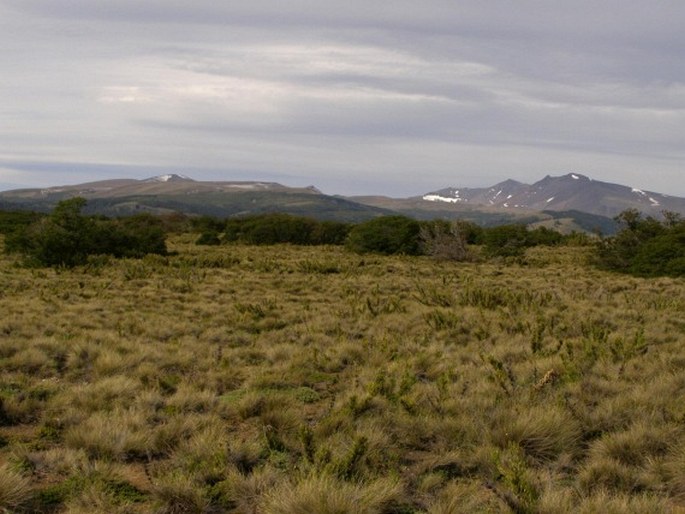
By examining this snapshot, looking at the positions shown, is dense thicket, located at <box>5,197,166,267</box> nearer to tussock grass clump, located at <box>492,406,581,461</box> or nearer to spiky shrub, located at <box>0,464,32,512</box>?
spiky shrub, located at <box>0,464,32,512</box>

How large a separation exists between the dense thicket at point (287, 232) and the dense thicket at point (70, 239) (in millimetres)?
14752

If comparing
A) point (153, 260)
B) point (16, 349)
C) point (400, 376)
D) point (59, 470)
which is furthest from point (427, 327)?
point (153, 260)

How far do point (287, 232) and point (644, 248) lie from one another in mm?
24549

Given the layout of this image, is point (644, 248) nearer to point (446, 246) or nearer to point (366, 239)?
point (446, 246)

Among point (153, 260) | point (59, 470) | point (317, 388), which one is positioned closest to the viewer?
point (59, 470)

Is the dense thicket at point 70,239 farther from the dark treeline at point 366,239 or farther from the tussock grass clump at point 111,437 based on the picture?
the tussock grass clump at point 111,437

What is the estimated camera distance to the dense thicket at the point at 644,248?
81.9 feet

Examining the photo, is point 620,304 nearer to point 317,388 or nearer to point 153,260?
point 317,388

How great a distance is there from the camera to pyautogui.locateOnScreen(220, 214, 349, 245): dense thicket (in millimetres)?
43031

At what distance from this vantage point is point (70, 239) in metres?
23.7

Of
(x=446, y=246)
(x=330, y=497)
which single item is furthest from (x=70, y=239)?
(x=330, y=497)

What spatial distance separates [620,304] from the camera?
15742 millimetres

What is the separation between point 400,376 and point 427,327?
4174 millimetres

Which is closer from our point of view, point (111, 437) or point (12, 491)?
point (12, 491)
